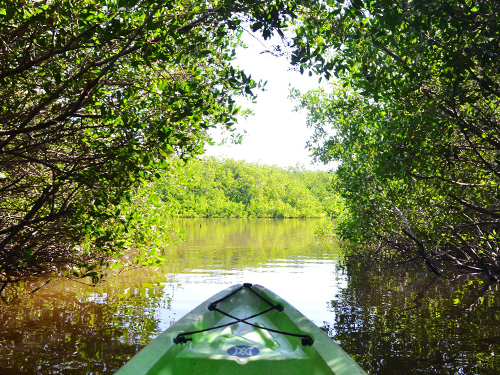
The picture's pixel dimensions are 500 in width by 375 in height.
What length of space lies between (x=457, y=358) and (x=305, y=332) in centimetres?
223

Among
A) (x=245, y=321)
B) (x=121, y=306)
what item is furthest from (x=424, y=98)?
(x=121, y=306)

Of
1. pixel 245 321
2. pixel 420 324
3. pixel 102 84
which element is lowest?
pixel 420 324

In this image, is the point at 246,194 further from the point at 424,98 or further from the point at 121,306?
the point at 424,98

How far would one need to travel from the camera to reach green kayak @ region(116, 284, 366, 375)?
3338 mm

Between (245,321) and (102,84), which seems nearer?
(102,84)

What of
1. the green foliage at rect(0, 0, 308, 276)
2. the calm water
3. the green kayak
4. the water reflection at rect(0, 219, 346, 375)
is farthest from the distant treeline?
the green kayak

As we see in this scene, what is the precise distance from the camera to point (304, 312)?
7.92 meters

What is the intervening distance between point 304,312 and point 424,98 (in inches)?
165

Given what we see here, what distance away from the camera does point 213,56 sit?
6.60 meters

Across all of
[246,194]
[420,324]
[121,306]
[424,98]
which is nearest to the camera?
[424,98]

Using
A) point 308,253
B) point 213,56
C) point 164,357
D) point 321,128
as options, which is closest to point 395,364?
point 164,357

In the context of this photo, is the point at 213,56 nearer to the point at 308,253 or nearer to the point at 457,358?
the point at 457,358

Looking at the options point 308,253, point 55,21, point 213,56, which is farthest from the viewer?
point 308,253

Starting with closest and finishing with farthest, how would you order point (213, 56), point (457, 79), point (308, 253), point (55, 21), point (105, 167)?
point (55, 21) < point (457, 79) < point (105, 167) < point (213, 56) < point (308, 253)
